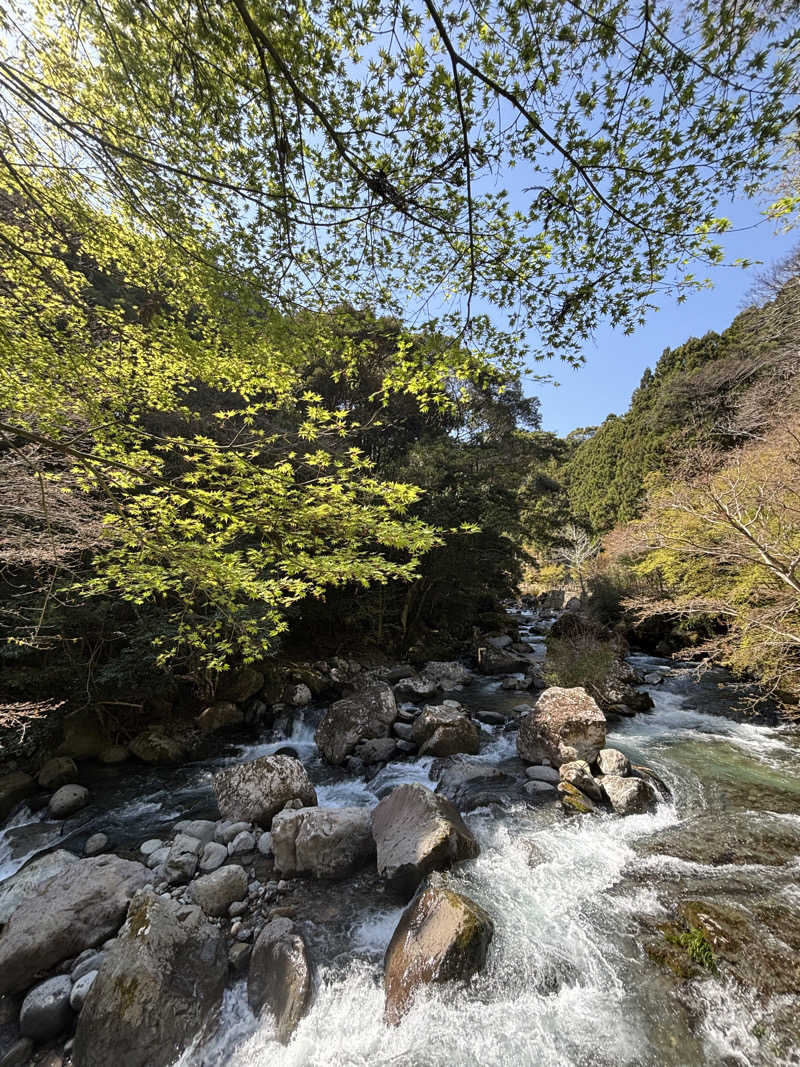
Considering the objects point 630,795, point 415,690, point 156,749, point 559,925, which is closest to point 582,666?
point 630,795

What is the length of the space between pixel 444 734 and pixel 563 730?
1.87m

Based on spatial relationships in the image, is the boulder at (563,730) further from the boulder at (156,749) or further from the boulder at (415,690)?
the boulder at (156,749)

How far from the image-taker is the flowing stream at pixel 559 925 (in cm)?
254

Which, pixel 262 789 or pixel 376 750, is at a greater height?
pixel 262 789

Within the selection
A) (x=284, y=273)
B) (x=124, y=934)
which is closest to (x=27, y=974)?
(x=124, y=934)

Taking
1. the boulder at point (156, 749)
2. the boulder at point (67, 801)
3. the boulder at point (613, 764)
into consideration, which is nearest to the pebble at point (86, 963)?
the boulder at point (67, 801)

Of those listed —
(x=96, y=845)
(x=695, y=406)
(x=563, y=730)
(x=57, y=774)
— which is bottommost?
(x=96, y=845)

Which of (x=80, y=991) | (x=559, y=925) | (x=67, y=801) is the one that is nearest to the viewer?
(x=80, y=991)

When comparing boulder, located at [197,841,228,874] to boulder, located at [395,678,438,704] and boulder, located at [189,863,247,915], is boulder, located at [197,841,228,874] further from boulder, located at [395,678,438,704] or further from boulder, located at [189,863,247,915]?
boulder, located at [395,678,438,704]

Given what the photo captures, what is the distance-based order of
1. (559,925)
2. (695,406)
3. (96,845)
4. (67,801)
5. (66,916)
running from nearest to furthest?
(66,916), (559,925), (96,845), (67,801), (695,406)

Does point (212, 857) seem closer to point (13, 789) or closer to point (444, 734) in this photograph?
point (13, 789)

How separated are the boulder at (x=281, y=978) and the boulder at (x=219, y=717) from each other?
15.9 feet

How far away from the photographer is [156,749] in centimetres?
A: 639

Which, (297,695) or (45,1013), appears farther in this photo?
(297,695)
